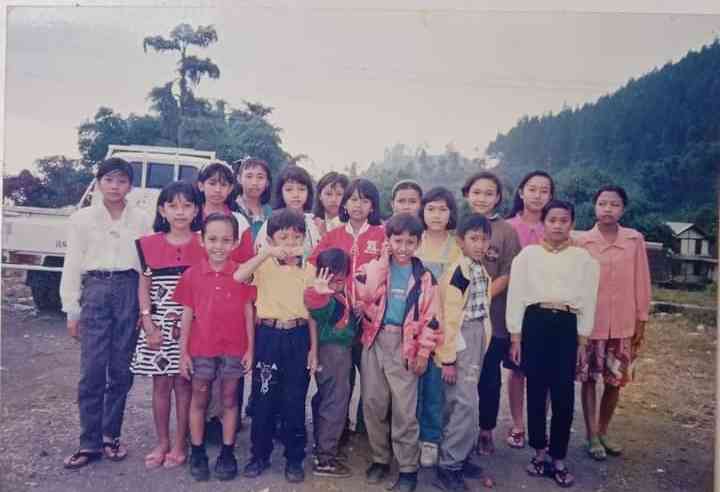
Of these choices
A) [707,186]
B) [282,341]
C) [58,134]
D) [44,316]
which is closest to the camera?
[282,341]

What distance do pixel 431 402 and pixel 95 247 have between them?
1.88m

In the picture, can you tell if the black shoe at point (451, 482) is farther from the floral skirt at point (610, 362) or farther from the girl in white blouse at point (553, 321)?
the floral skirt at point (610, 362)

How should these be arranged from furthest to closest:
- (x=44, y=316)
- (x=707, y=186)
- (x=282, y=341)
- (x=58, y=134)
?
(x=44, y=316) < (x=58, y=134) < (x=707, y=186) < (x=282, y=341)

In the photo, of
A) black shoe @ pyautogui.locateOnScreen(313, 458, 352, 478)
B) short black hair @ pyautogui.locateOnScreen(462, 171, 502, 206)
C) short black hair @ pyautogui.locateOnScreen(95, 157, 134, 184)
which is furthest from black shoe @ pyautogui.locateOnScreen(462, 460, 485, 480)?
short black hair @ pyautogui.locateOnScreen(95, 157, 134, 184)

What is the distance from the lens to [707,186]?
3.01 metres

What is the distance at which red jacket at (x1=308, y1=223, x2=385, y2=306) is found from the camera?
Answer: 2.97 meters

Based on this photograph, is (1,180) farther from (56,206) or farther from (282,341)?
(282,341)

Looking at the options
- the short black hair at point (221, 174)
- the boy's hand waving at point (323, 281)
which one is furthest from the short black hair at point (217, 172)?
the boy's hand waving at point (323, 281)

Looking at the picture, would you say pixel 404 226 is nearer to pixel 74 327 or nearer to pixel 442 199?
pixel 442 199

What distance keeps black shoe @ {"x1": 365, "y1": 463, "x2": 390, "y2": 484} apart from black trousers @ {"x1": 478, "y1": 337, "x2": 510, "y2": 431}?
1.93ft

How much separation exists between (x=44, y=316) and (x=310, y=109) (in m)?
2.06

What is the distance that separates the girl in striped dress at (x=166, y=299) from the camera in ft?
9.64

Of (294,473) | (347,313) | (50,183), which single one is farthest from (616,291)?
(50,183)

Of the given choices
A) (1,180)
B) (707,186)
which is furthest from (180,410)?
(707,186)
